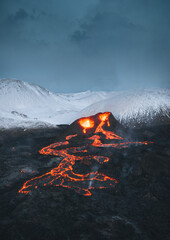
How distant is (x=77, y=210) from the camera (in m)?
8.27

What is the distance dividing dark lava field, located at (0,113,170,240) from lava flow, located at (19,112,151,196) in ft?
0.27

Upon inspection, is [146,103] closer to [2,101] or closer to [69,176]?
[69,176]

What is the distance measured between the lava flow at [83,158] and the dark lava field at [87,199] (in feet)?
0.27

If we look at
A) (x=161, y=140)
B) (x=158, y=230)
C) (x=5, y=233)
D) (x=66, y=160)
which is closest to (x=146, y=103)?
(x=161, y=140)

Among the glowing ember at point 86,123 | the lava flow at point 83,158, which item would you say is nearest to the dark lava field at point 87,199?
the lava flow at point 83,158

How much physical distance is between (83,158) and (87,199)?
6517 mm

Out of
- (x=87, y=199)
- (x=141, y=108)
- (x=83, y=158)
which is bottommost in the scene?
(x=87, y=199)

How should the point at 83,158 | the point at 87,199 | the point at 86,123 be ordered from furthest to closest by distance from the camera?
the point at 86,123, the point at 83,158, the point at 87,199

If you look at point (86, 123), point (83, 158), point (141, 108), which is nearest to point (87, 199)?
point (83, 158)

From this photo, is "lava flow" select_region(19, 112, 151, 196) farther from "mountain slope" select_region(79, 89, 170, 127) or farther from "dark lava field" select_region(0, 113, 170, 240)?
"mountain slope" select_region(79, 89, 170, 127)

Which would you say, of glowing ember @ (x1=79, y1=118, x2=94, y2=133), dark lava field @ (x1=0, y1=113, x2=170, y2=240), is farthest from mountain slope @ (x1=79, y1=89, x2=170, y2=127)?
dark lava field @ (x1=0, y1=113, x2=170, y2=240)

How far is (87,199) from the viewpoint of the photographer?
366 inches

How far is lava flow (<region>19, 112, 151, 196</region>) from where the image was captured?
35.8 ft

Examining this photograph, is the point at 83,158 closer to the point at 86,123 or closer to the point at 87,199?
the point at 87,199
